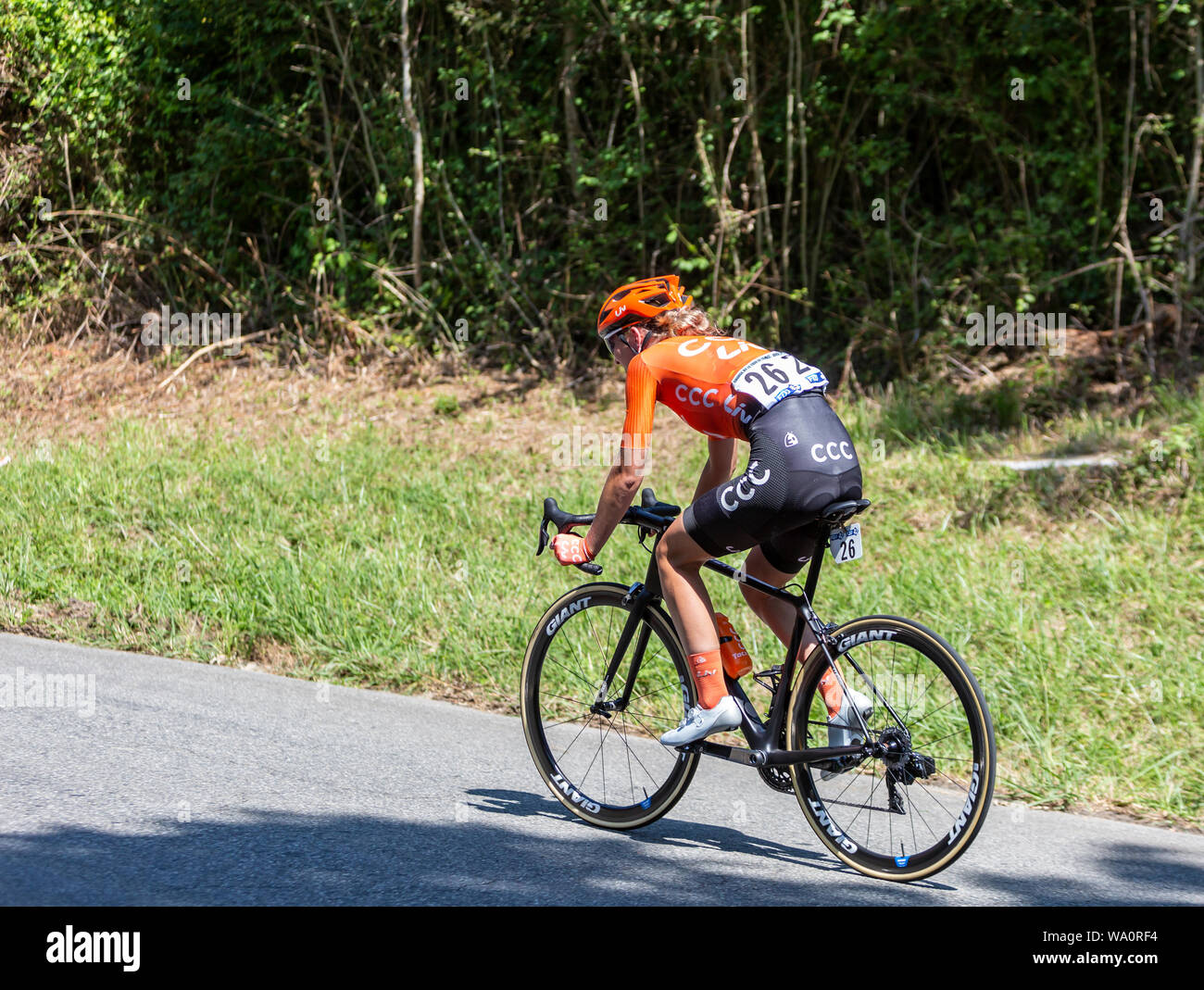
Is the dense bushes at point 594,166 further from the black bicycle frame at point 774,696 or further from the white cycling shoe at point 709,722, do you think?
the white cycling shoe at point 709,722

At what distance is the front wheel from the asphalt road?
5.6 inches

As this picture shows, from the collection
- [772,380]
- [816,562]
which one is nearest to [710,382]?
[772,380]

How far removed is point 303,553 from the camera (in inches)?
323

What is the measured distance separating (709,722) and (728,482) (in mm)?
848

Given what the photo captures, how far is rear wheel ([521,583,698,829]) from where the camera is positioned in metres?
4.70

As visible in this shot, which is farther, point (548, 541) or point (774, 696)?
point (548, 541)

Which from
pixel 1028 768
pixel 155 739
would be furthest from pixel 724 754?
pixel 155 739

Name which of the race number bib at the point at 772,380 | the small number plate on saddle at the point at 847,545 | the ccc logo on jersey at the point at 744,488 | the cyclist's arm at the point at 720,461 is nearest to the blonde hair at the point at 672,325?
the race number bib at the point at 772,380

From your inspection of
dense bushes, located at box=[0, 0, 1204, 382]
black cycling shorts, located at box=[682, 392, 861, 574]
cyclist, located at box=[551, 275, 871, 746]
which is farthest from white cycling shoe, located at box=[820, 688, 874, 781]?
dense bushes, located at box=[0, 0, 1204, 382]

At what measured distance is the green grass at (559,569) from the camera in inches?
227

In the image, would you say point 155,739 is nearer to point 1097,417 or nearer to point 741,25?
point 1097,417

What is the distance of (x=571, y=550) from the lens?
14.5 ft

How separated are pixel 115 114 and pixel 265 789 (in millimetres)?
12491

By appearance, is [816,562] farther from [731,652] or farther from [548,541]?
[548,541]
